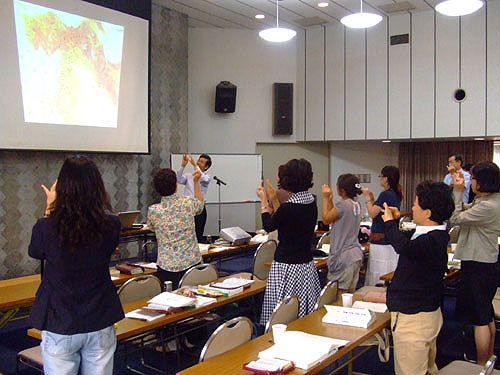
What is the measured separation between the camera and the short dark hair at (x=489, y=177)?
3.58 metres

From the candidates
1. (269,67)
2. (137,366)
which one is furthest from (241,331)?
(269,67)

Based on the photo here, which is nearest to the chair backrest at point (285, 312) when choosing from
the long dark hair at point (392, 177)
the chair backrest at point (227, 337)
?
the chair backrest at point (227, 337)

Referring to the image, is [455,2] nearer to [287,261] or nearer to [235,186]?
[287,261]

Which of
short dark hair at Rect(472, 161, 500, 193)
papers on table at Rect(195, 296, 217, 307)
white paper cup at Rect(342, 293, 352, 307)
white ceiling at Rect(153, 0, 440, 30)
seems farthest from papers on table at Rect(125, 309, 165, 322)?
white ceiling at Rect(153, 0, 440, 30)

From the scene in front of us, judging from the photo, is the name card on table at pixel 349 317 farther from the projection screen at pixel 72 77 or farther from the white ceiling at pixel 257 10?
the white ceiling at pixel 257 10

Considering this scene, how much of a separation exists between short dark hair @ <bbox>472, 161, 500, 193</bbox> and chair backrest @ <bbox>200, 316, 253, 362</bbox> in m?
2.00

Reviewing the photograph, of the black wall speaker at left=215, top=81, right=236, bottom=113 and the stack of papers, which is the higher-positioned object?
the black wall speaker at left=215, top=81, right=236, bottom=113

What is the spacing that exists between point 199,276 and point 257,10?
6.32m

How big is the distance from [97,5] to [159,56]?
1744mm

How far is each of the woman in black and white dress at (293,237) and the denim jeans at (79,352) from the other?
153cm

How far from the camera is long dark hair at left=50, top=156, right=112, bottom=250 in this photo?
86.2 inches

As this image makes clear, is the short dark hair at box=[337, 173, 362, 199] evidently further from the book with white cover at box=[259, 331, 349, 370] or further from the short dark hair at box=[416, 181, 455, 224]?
the book with white cover at box=[259, 331, 349, 370]

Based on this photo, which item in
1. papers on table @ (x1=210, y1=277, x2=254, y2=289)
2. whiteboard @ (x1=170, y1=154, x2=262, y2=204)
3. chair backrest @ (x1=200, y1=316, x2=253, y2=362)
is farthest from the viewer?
whiteboard @ (x1=170, y1=154, x2=262, y2=204)

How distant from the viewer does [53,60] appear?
6.59m
